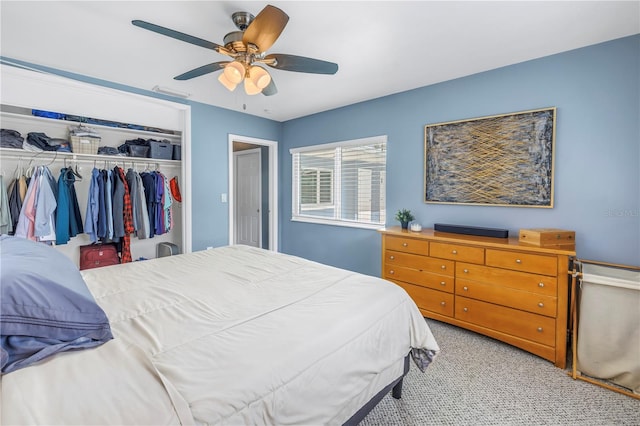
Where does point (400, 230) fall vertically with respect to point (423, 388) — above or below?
above

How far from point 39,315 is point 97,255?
110 inches

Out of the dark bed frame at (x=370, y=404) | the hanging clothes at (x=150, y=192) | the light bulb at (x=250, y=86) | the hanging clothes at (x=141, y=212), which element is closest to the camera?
the dark bed frame at (x=370, y=404)

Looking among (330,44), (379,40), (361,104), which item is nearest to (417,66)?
(379,40)

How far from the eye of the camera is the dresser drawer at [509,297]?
2223 millimetres

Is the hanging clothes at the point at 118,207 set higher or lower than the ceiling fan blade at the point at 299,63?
lower

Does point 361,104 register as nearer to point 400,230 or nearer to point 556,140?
point 400,230

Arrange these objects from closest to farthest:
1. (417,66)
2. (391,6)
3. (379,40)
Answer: (391,6) < (379,40) < (417,66)

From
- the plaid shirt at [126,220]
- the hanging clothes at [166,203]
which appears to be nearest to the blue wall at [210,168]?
the hanging clothes at [166,203]

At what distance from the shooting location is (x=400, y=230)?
3191 millimetres

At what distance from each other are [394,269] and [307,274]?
142 centimetres

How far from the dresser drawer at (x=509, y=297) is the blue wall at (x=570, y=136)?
63cm

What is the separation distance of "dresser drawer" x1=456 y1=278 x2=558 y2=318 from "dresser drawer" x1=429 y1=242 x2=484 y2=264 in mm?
204

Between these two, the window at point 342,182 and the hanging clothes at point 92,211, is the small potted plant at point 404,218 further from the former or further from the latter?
the hanging clothes at point 92,211

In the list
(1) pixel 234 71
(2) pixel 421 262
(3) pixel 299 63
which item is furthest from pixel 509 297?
(1) pixel 234 71
